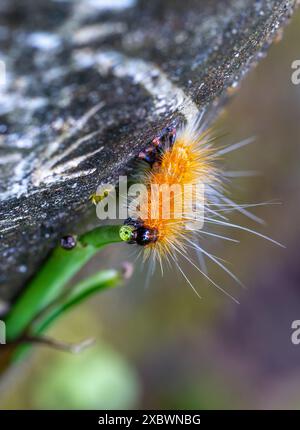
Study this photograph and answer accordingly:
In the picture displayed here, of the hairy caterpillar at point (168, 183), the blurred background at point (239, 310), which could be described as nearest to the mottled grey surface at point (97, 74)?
the hairy caterpillar at point (168, 183)

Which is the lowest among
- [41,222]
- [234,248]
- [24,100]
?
[24,100]

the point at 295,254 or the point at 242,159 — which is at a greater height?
the point at 242,159

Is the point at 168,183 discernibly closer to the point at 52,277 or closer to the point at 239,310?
the point at 52,277

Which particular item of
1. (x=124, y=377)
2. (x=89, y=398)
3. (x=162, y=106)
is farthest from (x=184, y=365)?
(x=162, y=106)

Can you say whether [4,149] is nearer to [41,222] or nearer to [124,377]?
[41,222]

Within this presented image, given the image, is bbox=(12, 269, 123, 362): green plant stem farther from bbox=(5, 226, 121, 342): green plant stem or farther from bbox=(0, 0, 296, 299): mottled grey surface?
bbox=(0, 0, 296, 299): mottled grey surface
